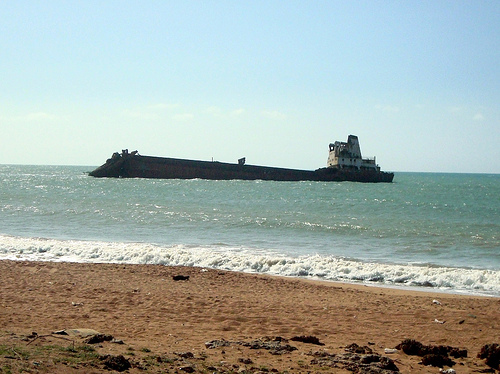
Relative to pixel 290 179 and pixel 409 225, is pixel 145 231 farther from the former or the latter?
pixel 290 179

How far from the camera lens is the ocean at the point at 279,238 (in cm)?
1373

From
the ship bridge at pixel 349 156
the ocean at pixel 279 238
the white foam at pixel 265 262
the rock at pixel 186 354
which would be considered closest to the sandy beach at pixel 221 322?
the rock at pixel 186 354

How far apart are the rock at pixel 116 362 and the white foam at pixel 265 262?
8460 mm

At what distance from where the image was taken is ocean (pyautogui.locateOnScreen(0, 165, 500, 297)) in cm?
1373

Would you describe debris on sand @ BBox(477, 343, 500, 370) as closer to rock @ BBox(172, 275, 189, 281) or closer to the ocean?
the ocean

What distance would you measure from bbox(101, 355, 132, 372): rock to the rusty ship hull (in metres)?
61.8

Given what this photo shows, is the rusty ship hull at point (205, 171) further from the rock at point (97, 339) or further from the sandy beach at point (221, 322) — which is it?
the rock at point (97, 339)

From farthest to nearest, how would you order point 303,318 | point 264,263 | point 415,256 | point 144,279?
point 415,256 → point 264,263 → point 144,279 → point 303,318

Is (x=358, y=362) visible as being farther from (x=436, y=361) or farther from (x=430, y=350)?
(x=430, y=350)

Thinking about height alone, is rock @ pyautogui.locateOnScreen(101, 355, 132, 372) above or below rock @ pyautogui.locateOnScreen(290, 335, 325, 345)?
above

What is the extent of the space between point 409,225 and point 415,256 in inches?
359

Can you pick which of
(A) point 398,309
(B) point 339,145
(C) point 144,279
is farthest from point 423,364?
(B) point 339,145

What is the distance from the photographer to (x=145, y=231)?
71.8 ft

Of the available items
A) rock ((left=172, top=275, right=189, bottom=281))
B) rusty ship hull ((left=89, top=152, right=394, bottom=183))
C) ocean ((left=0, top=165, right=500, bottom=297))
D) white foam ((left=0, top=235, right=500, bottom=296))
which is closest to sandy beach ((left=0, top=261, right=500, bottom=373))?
rock ((left=172, top=275, right=189, bottom=281))
